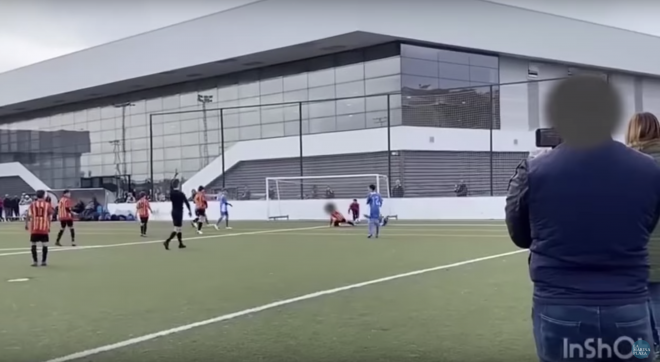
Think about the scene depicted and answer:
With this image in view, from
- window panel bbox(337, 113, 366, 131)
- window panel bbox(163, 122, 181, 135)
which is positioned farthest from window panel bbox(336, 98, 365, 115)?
window panel bbox(163, 122, 181, 135)

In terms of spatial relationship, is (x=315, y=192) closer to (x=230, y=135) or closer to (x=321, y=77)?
(x=321, y=77)

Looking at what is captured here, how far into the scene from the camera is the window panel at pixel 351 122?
40344 mm

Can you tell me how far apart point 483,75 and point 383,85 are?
6.19m

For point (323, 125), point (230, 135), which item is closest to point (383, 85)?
point (323, 125)

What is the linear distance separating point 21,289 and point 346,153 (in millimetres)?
29996

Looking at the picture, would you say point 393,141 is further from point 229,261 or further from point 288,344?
point 288,344

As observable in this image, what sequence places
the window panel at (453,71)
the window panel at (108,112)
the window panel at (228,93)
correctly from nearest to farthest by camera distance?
the window panel at (453,71)
the window panel at (228,93)
the window panel at (108,112)

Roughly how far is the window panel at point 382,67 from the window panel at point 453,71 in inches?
103

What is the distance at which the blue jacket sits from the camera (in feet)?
8.45

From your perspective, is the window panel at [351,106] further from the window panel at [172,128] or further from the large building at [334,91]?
the window panel at [172,128]

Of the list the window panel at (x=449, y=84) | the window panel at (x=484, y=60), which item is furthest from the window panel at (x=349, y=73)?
the window panel at (x=484, y=60)

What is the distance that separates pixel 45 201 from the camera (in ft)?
48.5

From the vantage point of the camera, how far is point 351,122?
1607 inches

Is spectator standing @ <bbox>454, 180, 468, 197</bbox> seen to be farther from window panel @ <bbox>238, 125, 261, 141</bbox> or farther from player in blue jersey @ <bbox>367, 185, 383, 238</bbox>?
window panel @ <bbox>238, 125, 261, 141</bbox>
